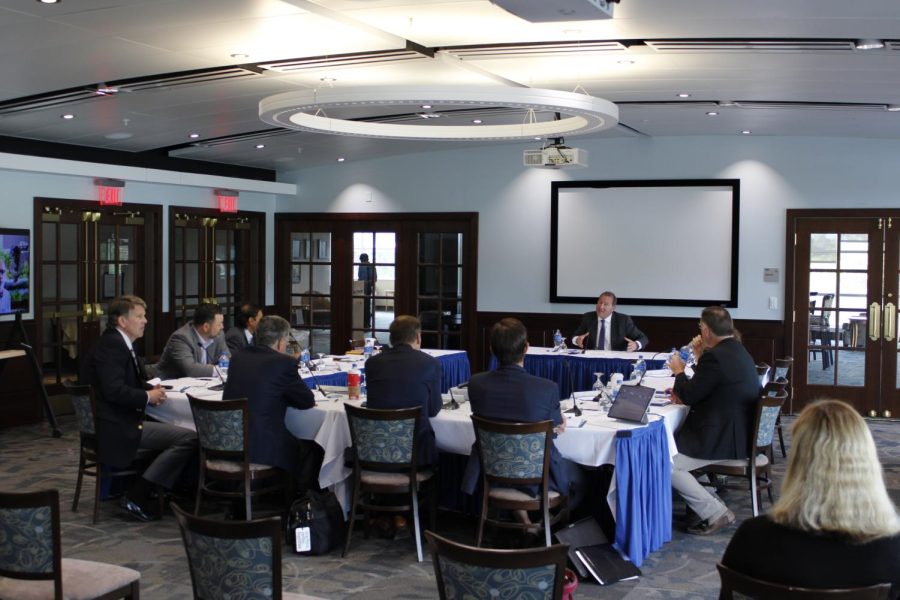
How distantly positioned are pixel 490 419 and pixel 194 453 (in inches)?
85.1

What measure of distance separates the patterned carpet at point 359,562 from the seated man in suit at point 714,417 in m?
0.23

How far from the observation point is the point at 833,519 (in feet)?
8.18

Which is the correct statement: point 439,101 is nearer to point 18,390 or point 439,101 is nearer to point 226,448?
point 226,448

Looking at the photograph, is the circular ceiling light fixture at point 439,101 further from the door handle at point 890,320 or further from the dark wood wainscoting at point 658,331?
the door handle at point 890,320

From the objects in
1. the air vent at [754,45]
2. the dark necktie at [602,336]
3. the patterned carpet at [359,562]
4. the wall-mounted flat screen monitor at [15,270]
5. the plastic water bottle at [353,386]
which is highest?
the air vent at [754,45]

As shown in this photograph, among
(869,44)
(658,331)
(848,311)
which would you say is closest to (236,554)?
(869,44)

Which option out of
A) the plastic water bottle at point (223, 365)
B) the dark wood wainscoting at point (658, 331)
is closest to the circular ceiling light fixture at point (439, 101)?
the plastic water bottle at point (223, 365)

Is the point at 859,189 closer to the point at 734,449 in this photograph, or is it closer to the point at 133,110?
the point at 734,449

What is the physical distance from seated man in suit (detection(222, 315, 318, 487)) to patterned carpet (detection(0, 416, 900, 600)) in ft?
2.09

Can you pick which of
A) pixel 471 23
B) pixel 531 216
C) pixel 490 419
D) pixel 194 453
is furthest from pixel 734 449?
pixel 531 216

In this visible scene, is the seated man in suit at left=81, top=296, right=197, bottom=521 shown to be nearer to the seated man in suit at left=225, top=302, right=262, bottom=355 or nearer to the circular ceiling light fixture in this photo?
the circular ceiling light fixture

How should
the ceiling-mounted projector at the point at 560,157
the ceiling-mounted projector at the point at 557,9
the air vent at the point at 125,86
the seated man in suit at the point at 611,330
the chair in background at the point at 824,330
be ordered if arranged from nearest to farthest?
the ceiling-mounted projector at the point at 557,9 < the air vent at the point at 125,86 < the ceiling-mounted projector at the point at 560,157 < the seated man in suit at the point at 611,330 < the chair in background at the point at 824,330

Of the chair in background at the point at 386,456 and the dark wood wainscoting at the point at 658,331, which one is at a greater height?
the dark wood wainscoting at the point at 658,331

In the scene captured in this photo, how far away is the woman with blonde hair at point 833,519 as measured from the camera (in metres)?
2.50
